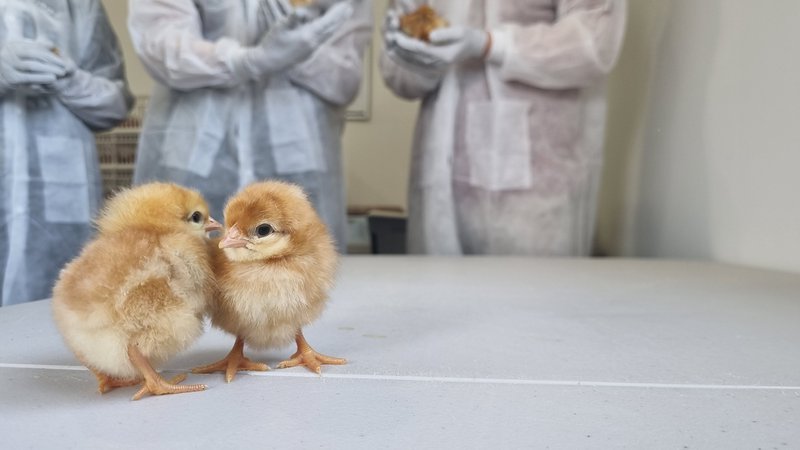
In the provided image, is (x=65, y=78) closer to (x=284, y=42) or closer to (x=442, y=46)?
(x=284, y=42)

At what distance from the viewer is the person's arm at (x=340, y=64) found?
1411 mm

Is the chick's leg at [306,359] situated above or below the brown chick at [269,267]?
below

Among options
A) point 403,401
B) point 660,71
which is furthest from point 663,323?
point 660,71

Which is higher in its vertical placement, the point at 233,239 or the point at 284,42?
the point at 284,42

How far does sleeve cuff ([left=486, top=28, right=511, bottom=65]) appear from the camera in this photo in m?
1.51

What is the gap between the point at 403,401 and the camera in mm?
493

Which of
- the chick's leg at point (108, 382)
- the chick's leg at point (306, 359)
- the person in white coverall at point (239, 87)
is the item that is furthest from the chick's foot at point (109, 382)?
the person in white coverall at point (239, 87)

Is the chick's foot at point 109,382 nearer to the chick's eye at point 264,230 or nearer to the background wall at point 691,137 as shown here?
the chick's eye at point 264,230

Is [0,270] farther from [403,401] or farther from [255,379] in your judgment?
[403,401]

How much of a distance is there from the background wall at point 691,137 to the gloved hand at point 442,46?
166mm

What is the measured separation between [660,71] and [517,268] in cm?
81

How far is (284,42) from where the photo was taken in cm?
133

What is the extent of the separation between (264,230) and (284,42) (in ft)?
3.06

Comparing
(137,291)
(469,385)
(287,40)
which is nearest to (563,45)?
(287,40)
